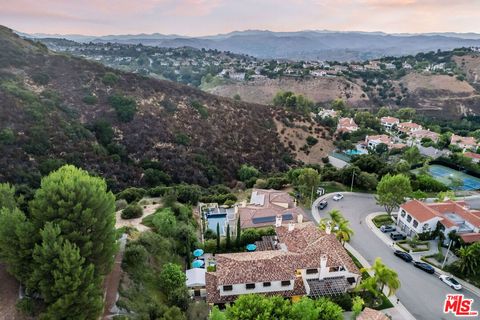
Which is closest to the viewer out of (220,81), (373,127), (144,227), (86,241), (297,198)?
(86,241)

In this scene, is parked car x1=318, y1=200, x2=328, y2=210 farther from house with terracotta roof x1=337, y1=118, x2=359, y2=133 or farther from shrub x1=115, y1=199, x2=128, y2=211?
house with terracotta roof x1=337, y1=118, x2=359, y2=133

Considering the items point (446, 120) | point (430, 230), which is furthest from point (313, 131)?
point (446, 120)

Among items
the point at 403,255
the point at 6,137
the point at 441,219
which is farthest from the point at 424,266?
the point at 6,137

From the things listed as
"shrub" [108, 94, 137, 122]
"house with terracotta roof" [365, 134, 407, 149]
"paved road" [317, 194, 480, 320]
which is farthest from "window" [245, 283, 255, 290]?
"house with terracotta roof" [365, 134, 407, 149]

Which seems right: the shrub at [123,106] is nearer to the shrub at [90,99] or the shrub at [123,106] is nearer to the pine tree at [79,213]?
the shrub at [90,99]

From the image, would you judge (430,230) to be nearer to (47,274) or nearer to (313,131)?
(47,274)

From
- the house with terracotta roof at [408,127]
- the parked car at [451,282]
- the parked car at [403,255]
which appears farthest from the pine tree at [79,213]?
the house with terracotta roof at [408,127]

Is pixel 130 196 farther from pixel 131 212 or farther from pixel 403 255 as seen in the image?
pixel 403 255
